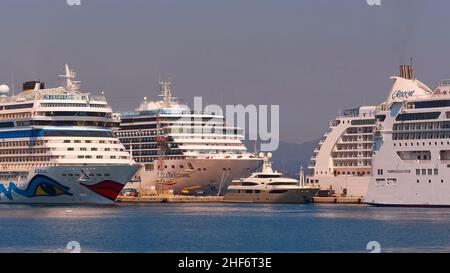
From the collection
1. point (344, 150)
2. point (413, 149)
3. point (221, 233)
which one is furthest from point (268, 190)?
point (221, 233)

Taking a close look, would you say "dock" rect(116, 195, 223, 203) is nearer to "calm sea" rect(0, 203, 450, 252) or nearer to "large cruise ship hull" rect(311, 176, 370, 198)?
"large cruise ship hull" rect(311, 176, 370, 198)

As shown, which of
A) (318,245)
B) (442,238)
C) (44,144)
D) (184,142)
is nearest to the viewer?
(318,245)

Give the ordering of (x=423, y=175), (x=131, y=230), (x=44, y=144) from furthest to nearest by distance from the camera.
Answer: (x=44, y=144)
(x=423, y=175)
(x=131, y=230)

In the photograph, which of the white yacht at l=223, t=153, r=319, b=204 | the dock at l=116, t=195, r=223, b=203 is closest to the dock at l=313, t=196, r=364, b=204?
the white yacht at l=223, t=153, r=319, b=204

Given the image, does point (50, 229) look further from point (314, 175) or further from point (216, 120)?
point (216, 120)

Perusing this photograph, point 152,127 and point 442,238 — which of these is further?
point 152,127

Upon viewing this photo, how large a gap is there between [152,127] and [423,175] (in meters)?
46.8

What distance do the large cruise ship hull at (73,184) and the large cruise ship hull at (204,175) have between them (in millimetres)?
29400

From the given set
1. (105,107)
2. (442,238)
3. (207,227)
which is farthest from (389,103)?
(442,238)

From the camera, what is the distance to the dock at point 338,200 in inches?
3509

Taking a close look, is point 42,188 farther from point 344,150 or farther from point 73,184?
point 344,150

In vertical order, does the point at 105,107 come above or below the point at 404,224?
above

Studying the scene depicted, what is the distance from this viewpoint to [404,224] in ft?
165

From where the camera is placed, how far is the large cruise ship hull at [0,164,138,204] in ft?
232
